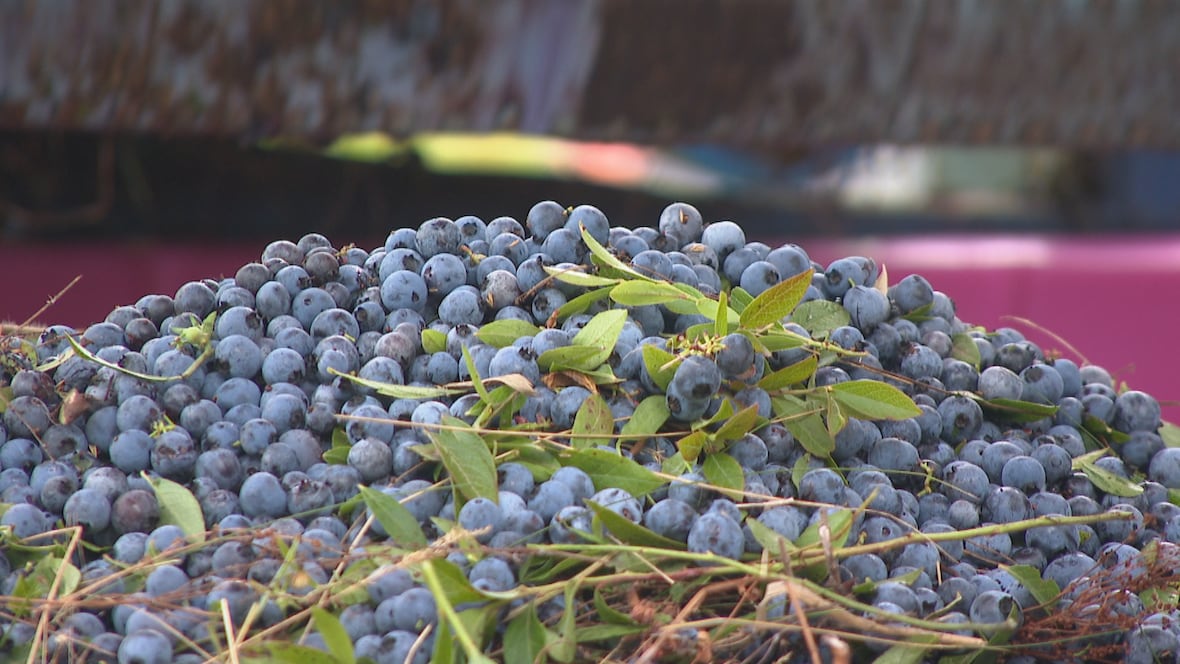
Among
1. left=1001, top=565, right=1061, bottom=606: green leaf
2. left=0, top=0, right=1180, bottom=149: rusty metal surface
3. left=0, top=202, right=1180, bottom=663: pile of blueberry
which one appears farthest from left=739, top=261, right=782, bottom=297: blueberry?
left=0, top=0, right=1180, bottom=149: rusty metal surface

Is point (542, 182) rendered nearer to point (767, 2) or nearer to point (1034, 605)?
point (767, 2)

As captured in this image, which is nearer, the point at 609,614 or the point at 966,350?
the point at 609,614

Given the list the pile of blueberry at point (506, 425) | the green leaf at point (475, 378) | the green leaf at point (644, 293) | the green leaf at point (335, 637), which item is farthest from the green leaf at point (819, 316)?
the green leaf at point (335, 637)

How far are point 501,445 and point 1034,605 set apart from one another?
11.6 inches

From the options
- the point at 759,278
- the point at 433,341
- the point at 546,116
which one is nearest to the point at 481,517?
the point at 433,341

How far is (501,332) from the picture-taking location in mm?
591

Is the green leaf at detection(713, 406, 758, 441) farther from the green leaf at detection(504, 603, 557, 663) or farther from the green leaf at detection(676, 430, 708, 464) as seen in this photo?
the green leaf at detection(504, 603, 557, 663)

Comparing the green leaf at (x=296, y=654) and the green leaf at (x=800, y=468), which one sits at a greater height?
the green leaf at (x=800, y=468)

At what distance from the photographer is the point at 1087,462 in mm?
671

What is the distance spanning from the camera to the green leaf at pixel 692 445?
54cm

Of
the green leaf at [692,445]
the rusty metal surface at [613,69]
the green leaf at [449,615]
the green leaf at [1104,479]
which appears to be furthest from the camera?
the rusty metal surface at [613,69]

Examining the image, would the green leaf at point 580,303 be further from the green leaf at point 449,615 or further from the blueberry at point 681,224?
the green leaf at point 449,615

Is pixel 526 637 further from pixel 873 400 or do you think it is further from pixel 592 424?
pixel 873 400

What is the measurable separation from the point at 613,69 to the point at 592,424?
3.63 ft
